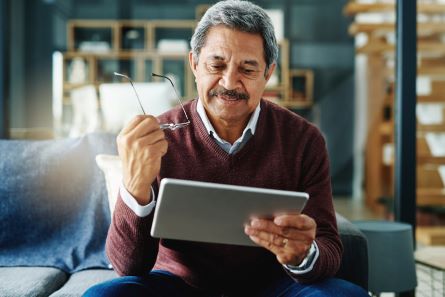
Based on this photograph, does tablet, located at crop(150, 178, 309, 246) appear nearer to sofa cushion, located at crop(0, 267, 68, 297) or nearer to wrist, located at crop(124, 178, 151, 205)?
wrist, located at crop(124, 178, 151, 205)

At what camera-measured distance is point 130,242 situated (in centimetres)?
125

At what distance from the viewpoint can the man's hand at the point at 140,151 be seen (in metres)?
1.14

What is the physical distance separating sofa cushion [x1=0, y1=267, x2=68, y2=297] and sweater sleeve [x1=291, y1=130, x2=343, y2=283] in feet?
2.65

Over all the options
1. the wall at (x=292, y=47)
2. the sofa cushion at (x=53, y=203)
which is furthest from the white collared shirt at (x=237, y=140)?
the wall at (x=292, y=47)

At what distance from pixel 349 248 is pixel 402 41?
4.19 ft

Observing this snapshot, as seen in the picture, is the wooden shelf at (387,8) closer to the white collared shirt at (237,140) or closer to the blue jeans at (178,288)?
the white collared shirt at (237,140)

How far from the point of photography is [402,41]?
7.98 feet

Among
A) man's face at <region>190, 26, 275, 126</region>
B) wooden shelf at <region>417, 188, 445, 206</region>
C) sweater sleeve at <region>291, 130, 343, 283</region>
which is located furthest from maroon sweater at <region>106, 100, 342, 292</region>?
wooden shelf at <region>417, 188, 445, 206</region>

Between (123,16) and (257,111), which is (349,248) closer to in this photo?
(257,111)

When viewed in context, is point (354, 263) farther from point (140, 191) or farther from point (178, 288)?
point (140, 191)

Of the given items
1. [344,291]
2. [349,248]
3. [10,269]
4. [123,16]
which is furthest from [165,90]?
[123,16]

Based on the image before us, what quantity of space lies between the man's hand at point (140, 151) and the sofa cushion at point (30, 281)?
593 mm

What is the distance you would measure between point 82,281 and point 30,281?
0.51 feet

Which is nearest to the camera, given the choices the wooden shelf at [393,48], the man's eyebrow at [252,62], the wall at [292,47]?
the man's eyebrow at [252,62]
